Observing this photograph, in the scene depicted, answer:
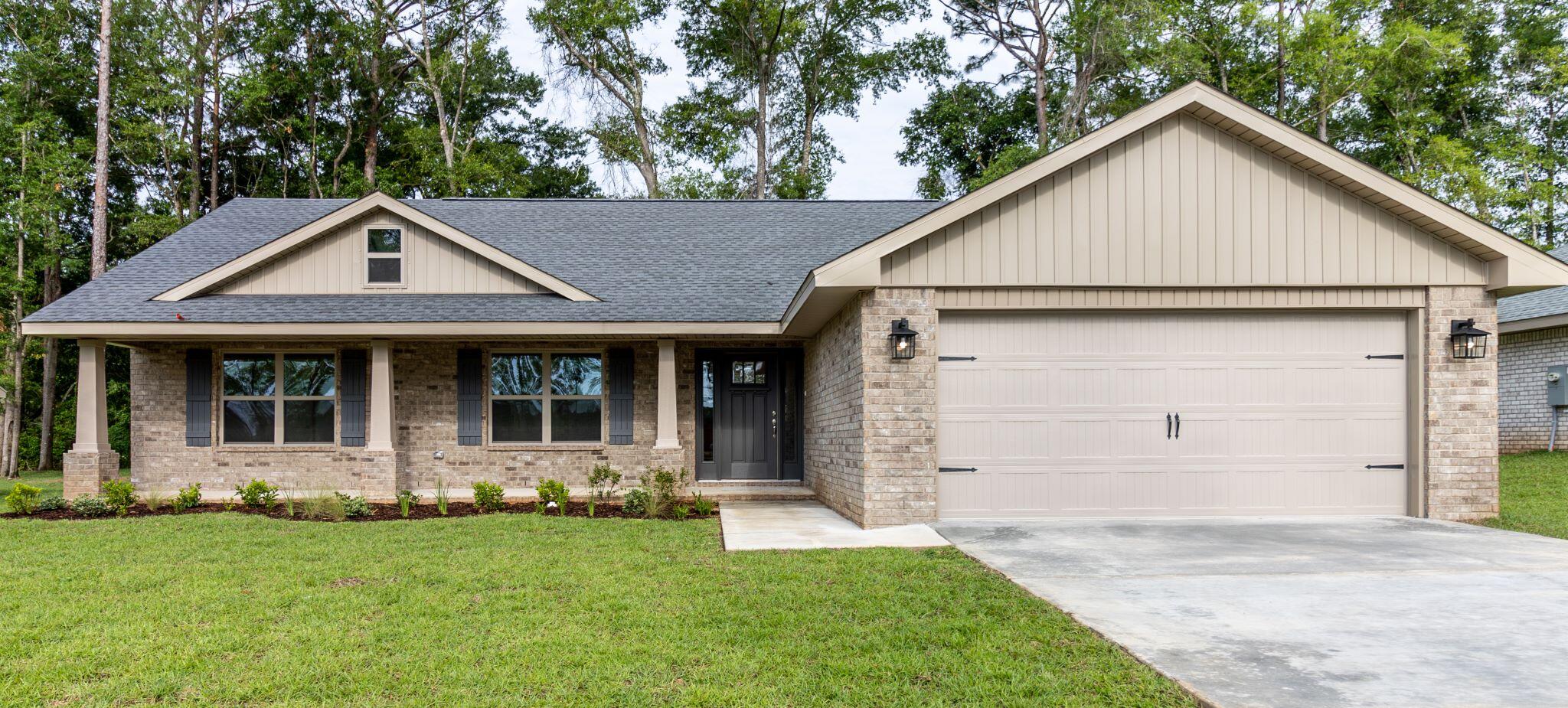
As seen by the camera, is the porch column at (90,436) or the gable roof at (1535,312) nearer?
the porch column at (90,436)

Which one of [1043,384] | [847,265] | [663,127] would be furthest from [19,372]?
[1043,384]

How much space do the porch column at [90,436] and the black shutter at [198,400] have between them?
2.85ft

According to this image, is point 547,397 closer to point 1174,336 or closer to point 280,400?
point 280,400

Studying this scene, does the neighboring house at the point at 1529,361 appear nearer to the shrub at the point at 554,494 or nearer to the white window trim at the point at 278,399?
the shrub at the point at 554,494

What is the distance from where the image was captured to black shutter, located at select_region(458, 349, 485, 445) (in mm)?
11812

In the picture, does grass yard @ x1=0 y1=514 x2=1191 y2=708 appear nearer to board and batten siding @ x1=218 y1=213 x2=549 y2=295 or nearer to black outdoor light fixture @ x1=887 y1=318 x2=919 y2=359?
black outdoor light fixture @ x1=887 y1=318 x2=919 y2=359

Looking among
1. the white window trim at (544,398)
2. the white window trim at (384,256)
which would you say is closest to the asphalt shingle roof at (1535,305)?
the white window trim at (544,398)

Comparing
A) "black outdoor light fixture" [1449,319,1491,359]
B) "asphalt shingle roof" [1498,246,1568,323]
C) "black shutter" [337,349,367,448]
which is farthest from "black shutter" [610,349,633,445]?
"asphalt shingle roof" [1498,246,1568,323]

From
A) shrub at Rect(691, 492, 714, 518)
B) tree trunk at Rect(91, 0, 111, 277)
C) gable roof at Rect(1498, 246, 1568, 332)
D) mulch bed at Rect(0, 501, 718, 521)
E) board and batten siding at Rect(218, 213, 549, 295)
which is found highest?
tree trunk at Rect(91, 0, 111, 277)

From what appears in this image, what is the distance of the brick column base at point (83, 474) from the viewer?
10898 mm

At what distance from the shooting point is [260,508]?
10148 millimetres

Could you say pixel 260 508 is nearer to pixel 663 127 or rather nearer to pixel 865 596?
pixel 865 596

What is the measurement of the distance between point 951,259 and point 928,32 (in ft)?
70.9

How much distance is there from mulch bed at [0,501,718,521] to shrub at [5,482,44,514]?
7 centimetres
